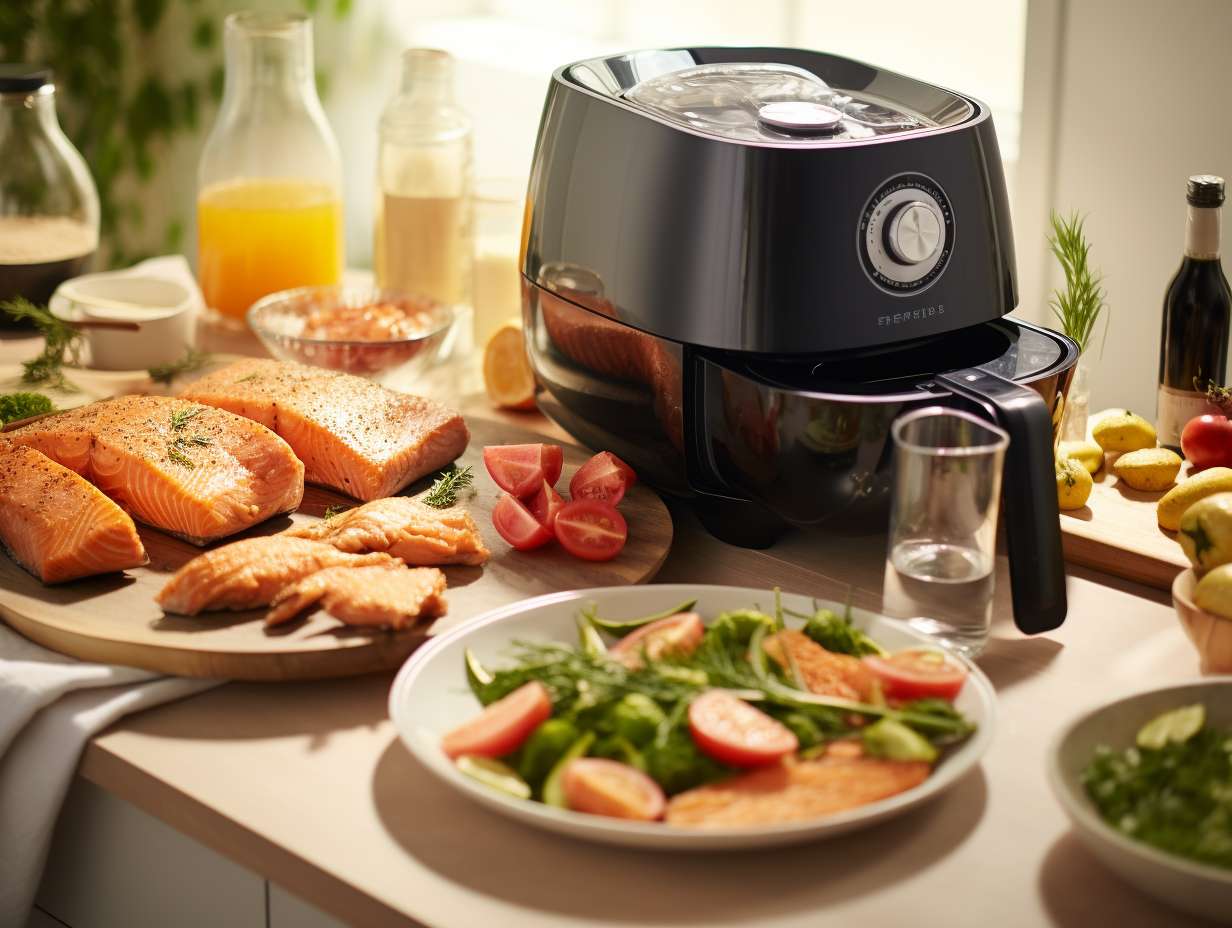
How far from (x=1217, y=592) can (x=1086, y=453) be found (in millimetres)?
379

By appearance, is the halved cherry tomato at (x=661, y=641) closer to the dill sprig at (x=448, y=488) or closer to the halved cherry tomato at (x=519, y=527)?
the halved cherry tomato at (x=519, y=527)

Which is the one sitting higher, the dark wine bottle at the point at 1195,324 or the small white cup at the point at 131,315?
the dark wine bottle at the point at 1195,324

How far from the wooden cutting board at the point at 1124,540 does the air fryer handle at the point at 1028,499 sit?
0.53ft

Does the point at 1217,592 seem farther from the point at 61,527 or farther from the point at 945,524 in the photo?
the point at 61,527

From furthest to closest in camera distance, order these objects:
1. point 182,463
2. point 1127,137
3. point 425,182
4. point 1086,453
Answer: point 425,182 < point 1127,137 < point 1086,453 < point 182,463

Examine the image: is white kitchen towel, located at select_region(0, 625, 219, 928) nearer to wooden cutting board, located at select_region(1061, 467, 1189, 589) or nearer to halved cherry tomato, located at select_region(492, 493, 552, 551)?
halved cherry tomato, located at select_region(492, 493, 552, 551)

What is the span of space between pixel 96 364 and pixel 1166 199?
1.26 metres

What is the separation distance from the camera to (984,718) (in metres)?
0.91

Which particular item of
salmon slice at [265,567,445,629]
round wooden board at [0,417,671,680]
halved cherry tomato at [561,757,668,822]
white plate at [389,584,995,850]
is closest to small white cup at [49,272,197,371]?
round wooden board at [0,417,671,680]

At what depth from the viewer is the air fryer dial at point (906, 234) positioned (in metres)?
1.11

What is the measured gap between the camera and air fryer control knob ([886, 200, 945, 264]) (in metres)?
1.12

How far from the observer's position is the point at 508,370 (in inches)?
63.6

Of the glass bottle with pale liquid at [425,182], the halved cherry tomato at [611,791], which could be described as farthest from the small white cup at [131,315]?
the halved cherry tomato at [611,791]

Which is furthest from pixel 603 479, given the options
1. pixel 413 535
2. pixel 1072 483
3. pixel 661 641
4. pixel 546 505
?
pixel 1072 483
